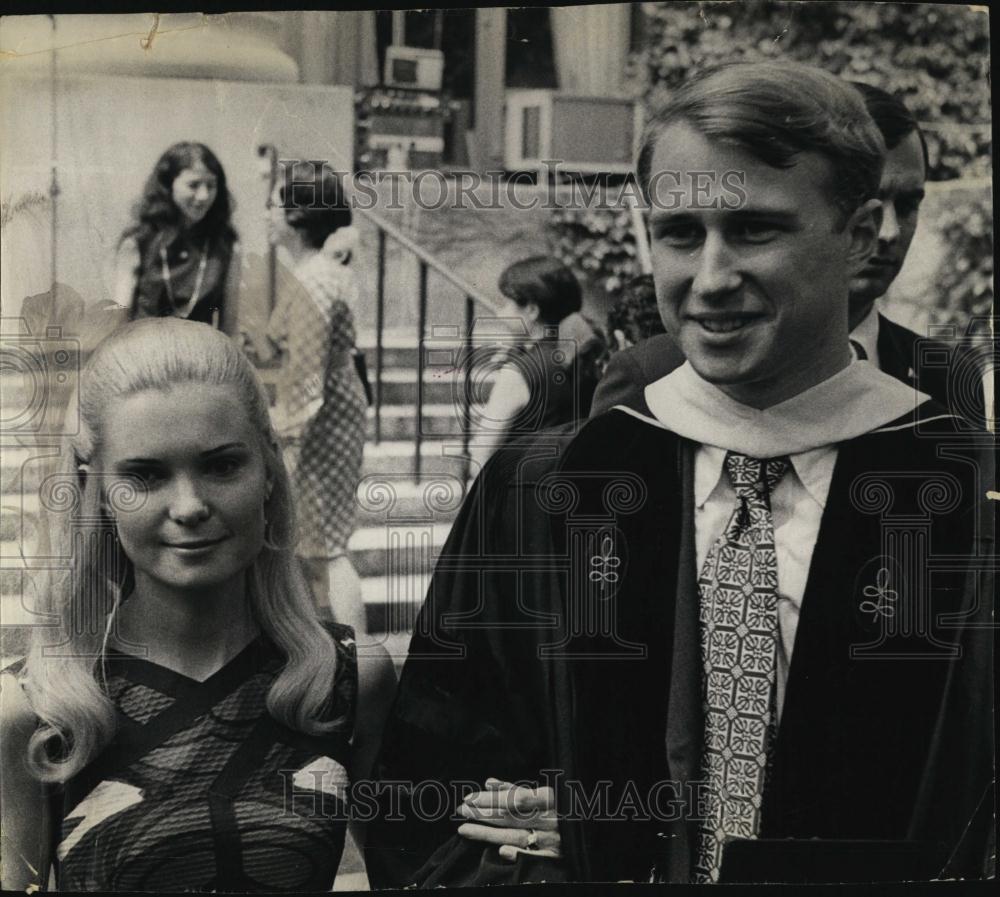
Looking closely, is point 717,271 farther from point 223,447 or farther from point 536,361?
point 223,447

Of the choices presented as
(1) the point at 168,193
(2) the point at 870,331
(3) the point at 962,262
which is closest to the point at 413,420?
(1) the point at 168,193

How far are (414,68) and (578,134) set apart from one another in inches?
18.0

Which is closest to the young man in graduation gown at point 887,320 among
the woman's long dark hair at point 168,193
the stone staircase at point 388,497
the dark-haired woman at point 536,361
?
the dark-haired woman at point 536,361

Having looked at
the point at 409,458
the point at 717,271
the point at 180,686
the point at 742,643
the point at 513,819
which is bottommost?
the point at 513,819

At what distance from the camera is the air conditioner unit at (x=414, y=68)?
3527 millimetres

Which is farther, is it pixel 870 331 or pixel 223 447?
pixel 870 331

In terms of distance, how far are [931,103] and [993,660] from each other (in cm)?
146

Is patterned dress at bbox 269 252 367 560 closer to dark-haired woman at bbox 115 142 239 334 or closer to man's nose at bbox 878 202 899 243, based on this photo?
dark-haired woman at bbox 115 142 239 334

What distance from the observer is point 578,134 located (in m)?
3.51

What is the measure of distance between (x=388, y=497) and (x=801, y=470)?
1060 millimetres

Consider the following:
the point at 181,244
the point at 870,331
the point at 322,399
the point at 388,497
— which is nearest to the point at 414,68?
the point at 181,244

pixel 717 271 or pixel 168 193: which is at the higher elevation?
pixel 168 193

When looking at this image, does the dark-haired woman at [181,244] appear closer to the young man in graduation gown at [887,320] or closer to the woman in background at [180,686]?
the woman in background at [180,686]

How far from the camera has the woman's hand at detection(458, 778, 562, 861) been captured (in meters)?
3.55
